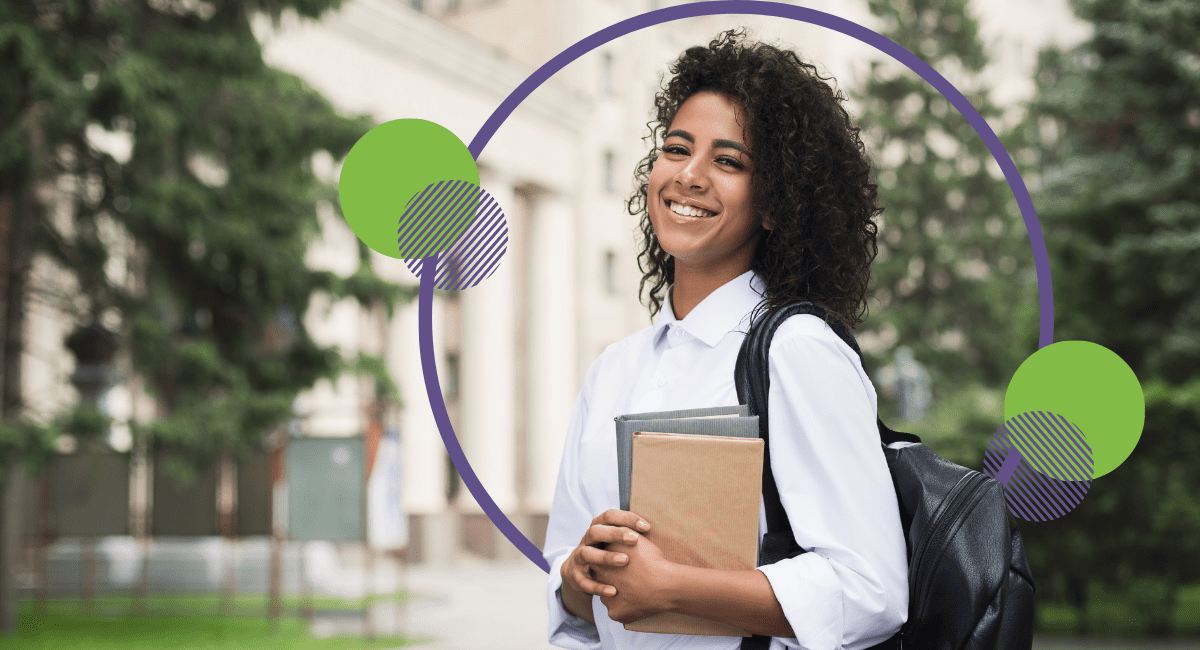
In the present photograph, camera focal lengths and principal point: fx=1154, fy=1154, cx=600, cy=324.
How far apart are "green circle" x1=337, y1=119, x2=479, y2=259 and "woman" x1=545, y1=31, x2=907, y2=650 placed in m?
0.60

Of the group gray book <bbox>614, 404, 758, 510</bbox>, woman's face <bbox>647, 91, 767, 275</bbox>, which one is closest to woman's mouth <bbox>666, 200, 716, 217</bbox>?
woman's face <bbox>647, 91, 767, 275</bbox>

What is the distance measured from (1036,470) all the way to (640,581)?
1.44 m

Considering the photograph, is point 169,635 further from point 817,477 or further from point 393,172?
point 817,477

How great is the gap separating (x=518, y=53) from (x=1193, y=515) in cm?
2765

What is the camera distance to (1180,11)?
47.0 feet

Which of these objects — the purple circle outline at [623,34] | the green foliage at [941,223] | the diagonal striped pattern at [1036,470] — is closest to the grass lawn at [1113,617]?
the diagonal striped pattern at [1036,470]

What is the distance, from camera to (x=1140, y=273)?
579 inches

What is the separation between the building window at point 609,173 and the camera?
1410 inches

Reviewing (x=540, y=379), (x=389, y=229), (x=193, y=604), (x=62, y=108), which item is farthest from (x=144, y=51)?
(x=540, y=379)

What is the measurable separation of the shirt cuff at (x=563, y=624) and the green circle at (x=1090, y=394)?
1285 mm

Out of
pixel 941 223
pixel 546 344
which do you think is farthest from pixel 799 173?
pixel 546 344

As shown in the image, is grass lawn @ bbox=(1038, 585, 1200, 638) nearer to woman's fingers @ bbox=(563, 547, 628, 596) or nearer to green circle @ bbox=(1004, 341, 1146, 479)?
green circle @ bbox=(1004, 341, 1146, 479)

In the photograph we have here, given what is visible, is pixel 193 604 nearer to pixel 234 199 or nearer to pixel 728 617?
pixel 234 199

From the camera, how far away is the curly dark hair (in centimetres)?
212
